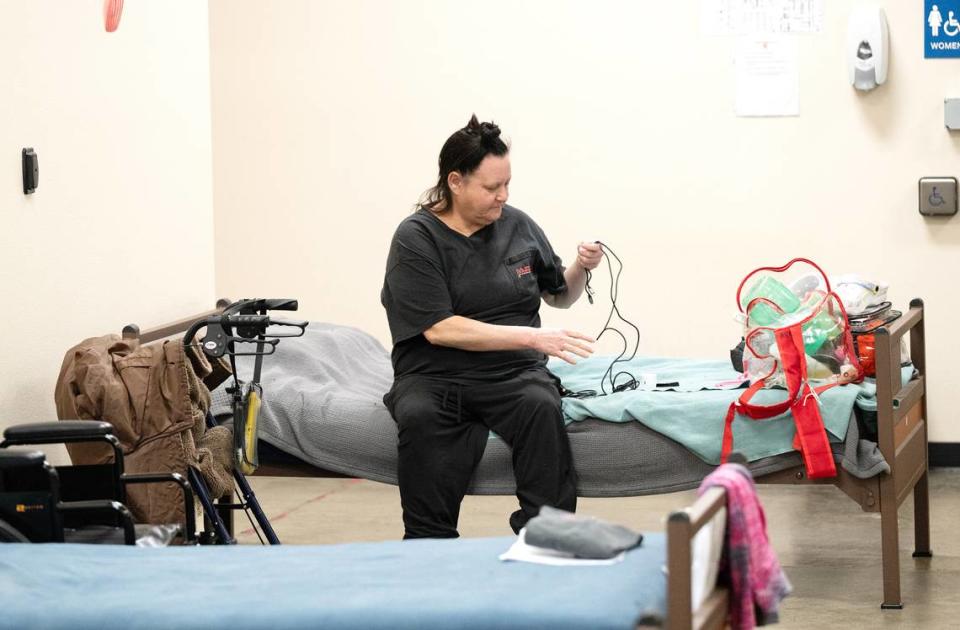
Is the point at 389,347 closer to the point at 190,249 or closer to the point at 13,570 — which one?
the point at 190,249

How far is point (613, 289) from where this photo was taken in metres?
5.25

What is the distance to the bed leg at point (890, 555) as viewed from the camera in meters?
3.58

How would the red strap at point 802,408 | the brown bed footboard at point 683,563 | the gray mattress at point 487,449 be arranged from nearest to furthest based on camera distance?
the brown bed footboard at point 683,563 → the red strap at point 802,408 → the gray mattress at point 487,449

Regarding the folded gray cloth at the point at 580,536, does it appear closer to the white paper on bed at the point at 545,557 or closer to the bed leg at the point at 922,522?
the white paper on bed at the point at 545,557

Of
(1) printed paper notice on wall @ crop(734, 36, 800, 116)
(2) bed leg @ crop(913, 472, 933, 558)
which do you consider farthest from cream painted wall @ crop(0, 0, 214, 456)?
(2) bed leg @ crop(913, 472, 933, 558)

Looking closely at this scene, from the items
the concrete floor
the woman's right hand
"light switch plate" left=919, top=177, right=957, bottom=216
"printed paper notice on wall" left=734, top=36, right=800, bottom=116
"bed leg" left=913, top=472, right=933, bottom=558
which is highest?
"printed paper notice on wall" left=734, top=36, right=800, bottom=116

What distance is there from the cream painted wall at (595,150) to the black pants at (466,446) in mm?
1884

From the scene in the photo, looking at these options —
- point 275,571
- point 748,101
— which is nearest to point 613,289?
point 748,101

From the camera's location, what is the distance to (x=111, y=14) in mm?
3799

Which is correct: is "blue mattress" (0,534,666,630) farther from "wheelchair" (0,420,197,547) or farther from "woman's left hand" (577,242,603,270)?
"woman's left hand" (577,242,603,270)

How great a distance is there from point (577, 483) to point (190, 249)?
156 cm

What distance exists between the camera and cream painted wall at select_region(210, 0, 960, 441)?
16.9 ft

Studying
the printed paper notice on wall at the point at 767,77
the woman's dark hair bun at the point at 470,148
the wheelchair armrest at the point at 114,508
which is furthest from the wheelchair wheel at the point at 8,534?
the printed paper notice on wall at the point at 767,77

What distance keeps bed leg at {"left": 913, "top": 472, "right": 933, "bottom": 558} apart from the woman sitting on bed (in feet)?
3.92
